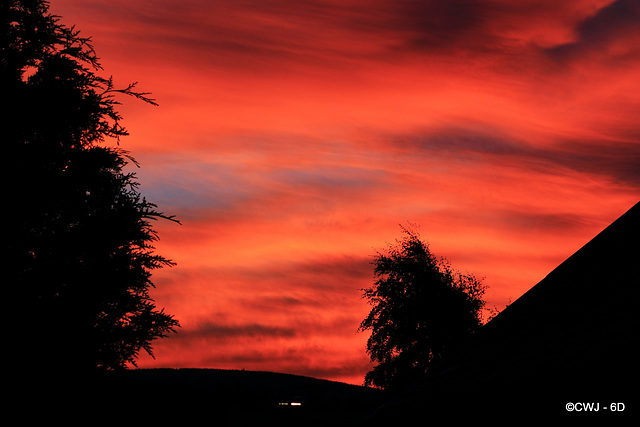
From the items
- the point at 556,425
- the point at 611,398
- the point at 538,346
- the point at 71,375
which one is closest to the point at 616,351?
the point at 611,398

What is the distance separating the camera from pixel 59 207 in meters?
16.2

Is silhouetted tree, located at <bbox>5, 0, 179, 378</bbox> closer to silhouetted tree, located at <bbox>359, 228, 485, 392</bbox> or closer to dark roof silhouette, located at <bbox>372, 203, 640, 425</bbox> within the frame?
dark roof silhouette, located at <bbox>372, 203, 640, 425</bbox>

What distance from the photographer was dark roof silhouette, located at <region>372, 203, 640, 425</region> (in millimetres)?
5750

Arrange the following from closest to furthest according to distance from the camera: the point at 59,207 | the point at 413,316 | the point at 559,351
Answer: the point at 559,351
the point at 59,207
the point at 413,316

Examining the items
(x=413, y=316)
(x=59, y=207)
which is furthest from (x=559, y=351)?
(x=413, y=316)

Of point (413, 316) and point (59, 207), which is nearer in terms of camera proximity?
point (59, 207)

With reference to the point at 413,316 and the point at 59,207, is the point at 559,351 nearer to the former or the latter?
the point at 59,207

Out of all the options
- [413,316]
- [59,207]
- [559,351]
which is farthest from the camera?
[413,316]

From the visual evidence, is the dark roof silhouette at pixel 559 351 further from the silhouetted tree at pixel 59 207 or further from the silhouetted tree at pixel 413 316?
the silhouetted tree at pixel 413 316

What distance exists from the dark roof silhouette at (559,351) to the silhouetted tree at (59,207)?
8.64 m

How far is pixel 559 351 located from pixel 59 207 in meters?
13.9

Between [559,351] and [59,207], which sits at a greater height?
[59,207]

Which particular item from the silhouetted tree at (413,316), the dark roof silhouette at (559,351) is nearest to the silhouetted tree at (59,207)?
the dark roof silhouette at (559,351)

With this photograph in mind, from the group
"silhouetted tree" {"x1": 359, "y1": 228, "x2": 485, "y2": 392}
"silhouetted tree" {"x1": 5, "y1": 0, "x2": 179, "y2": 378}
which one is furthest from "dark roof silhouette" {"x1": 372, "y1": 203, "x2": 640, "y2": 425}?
"silhouetted tree" {"x1": 359, "y1": 228, "x2": 485, "y2": 392}
